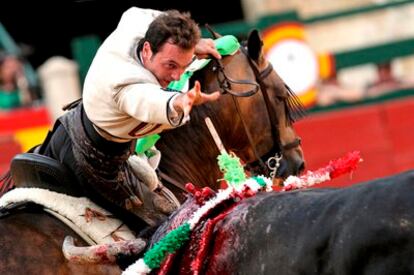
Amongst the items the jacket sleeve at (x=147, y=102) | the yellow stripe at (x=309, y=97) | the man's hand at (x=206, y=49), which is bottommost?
the yellow stripe at (x=309, y=97)

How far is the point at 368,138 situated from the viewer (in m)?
10.9

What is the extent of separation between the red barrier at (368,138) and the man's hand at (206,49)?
237 inches

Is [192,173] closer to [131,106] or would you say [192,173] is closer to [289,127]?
[289,127]

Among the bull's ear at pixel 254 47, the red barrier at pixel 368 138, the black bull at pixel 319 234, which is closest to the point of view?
the black bull at pixel 319 234

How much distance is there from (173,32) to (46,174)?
82cm

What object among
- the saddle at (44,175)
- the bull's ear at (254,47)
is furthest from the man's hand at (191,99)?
the bull's ear at (254,47)

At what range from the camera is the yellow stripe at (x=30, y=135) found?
413 inches

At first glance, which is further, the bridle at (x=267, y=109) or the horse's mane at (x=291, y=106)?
the horse's mane at (x=291, y=106)

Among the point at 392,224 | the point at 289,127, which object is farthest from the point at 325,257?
the point at 289,127

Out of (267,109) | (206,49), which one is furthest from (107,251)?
(267,109)

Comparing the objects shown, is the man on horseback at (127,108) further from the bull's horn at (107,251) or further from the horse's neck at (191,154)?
the horse's neck at (191,154)

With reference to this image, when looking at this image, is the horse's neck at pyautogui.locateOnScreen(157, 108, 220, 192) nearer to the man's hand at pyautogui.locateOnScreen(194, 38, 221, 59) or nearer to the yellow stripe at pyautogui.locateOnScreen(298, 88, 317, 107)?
the man's hand at pyautogui.locateOnScreen(194, 38, 221, 59)

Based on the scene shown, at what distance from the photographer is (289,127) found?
536cm

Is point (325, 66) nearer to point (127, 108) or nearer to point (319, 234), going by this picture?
point (127, 108)
